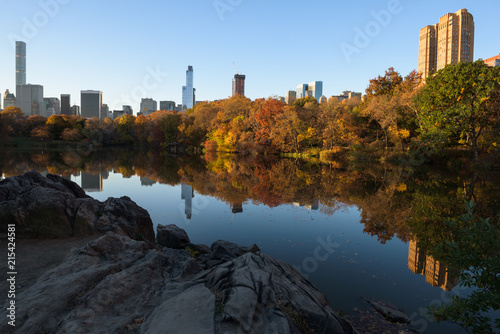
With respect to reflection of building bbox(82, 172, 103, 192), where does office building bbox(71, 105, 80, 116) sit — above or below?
above

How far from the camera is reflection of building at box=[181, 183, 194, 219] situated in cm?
1402

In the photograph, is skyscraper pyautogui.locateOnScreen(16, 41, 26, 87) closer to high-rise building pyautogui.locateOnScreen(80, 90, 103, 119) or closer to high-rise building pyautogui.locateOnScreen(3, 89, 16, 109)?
high-rise building pyautogui.locateOnScreen(3, 89, 16, 109)

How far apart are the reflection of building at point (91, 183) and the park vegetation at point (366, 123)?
1954 cm

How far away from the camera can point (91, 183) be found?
21.6 m

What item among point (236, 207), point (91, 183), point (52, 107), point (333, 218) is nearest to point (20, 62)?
point (52, 107)

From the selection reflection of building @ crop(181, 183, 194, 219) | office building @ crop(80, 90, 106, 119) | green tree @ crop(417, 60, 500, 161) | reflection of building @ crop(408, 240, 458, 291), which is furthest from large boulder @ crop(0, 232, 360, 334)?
office building @ crop(80, 90, 106, 119)

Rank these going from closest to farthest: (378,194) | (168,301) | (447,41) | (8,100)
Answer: (168,301) < (378,194) < (447,41) < (8,100)

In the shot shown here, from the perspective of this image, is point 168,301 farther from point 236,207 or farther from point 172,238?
point 236,207

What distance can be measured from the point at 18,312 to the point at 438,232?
12342 mm

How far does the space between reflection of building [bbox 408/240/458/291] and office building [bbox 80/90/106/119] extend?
177699 millimetres

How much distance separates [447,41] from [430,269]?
112 meters

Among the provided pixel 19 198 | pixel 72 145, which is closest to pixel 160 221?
pixel 19 198

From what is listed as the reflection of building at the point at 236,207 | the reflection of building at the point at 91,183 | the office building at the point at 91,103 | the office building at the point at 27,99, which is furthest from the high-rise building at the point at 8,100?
the reflection of building at the point at 236,207

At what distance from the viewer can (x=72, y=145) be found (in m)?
77.9
